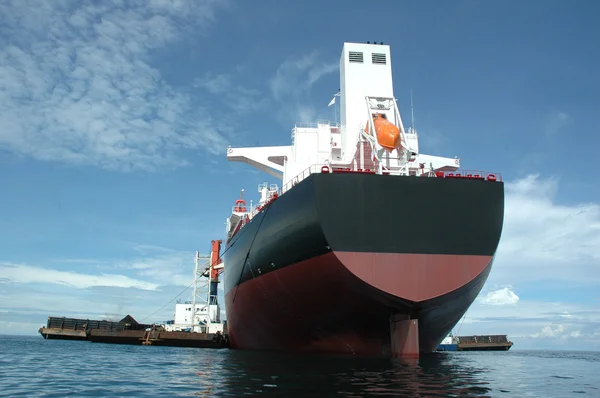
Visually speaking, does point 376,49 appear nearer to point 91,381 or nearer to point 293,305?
point 293,305

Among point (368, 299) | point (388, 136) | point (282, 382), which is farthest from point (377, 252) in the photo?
point (282, 382)

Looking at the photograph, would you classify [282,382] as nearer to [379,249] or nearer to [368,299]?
[368,299]

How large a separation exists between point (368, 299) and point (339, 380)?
4241mm

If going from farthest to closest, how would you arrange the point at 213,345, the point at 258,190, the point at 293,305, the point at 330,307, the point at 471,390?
the point at 213,345, the point at 258,190, the point at 293,305, the point at 330,307, the point at 471,390

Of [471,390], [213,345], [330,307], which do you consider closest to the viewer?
[471,390]

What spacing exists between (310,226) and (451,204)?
13.7 feet

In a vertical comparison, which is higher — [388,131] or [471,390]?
[388,131]

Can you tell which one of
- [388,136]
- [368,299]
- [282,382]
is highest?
[388,136]

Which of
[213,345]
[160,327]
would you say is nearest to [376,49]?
[213,345]

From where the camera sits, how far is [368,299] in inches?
557

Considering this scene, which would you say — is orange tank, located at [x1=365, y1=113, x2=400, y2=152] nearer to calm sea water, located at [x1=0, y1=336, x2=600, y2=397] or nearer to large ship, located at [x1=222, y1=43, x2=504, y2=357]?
large ship, located at [x1=222, y1=43, x2=504, y2=357]

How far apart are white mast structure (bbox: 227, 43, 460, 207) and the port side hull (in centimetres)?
193

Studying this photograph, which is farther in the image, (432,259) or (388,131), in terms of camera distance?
(388,131)

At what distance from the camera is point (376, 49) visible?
2053 cm
